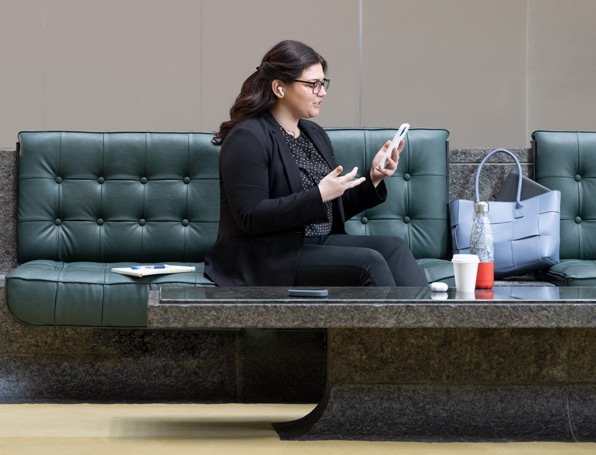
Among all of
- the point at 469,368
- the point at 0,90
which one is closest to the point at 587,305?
the point at 469,368

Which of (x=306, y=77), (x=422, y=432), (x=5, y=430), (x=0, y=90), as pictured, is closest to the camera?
(x=422, y=432)

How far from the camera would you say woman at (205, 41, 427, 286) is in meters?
2.47

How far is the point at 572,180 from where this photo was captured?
3.33 metres

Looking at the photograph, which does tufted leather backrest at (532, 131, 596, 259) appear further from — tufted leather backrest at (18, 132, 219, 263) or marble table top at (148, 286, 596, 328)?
marble table top at (148, 286, 596, 328)

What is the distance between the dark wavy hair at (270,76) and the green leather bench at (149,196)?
19.8 inches

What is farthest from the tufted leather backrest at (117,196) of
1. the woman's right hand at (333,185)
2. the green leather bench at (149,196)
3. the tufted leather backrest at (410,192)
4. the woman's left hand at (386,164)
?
the woman's right hand at (333,185)

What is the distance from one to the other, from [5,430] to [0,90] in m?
2.42

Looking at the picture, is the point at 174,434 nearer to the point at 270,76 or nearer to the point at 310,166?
the point at 310,166

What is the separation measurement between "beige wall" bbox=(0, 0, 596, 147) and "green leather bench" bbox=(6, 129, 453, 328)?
1157 mm

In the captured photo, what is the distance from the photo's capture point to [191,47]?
438 centimetres

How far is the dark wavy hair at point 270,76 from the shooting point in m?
2.72

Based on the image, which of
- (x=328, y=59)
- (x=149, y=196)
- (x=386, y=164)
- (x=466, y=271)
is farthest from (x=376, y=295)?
(x=328, y=59)

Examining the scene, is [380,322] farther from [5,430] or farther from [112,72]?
[112,72]

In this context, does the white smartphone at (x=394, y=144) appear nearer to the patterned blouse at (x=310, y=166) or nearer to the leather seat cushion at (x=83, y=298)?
the patterned blouse at (x=310, y=166)
